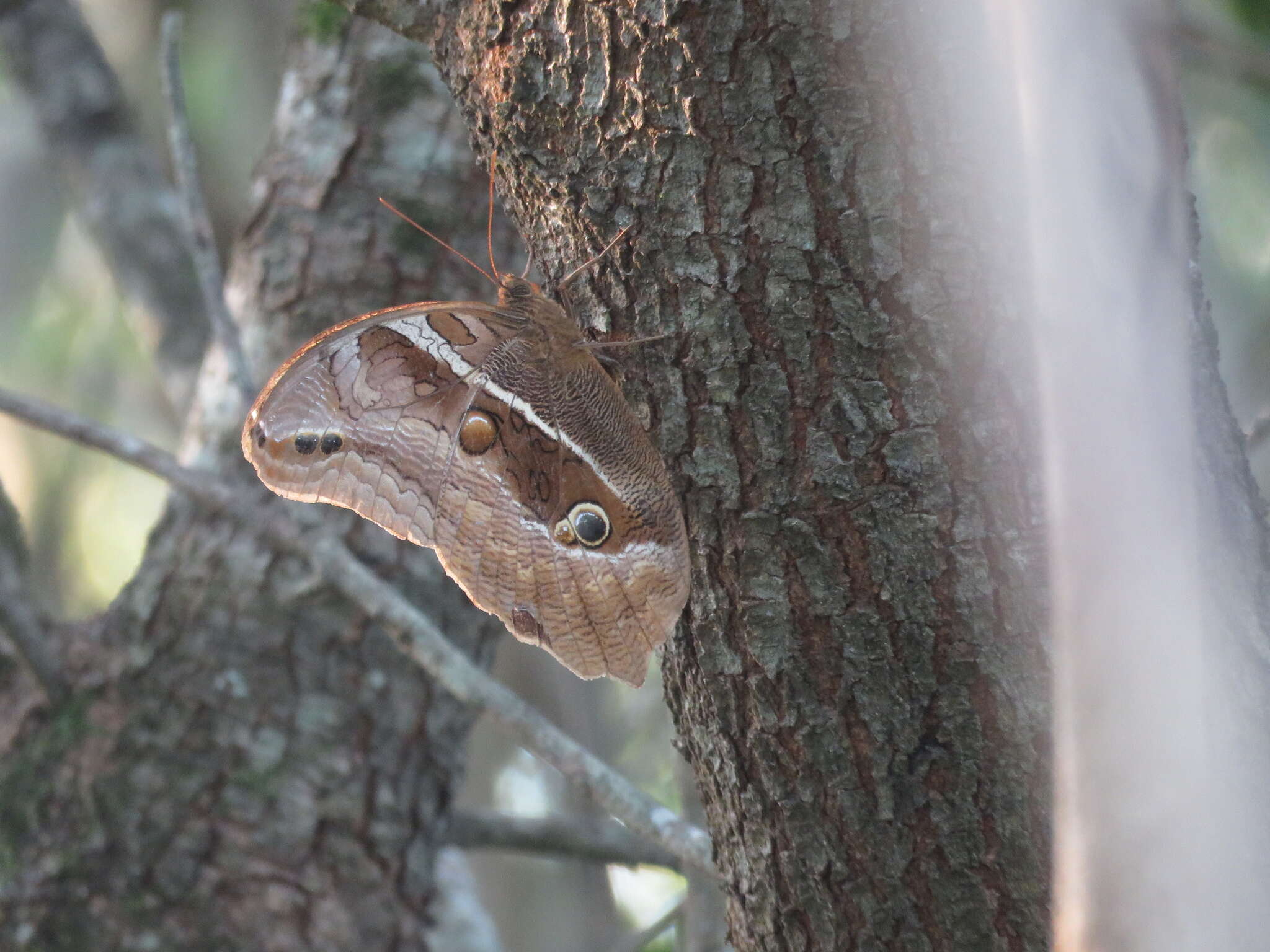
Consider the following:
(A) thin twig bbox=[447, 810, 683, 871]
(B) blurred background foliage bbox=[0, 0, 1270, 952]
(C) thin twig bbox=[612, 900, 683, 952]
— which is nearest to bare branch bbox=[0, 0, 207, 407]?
(B) blurred background foliage bbox=[0, 0, 1270, 952]

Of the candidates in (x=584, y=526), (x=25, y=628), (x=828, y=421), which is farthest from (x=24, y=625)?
(x=828, y=421)

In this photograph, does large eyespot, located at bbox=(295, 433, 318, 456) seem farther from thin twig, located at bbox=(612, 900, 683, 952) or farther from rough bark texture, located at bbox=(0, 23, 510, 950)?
thin twig, located at bbox=(612, 900, 683, 952)

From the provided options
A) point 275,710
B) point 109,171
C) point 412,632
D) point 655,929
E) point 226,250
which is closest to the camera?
point 412,632

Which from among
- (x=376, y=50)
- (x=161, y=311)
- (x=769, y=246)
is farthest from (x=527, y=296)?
(x=161, y=311)

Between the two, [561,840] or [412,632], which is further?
[561,840]

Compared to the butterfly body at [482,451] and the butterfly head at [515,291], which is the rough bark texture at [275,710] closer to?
the butterfly body at [482,451]

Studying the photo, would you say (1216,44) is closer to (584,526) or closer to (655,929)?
(584,526)

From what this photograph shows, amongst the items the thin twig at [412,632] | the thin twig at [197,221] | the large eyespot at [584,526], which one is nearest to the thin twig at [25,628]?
the thin twig at [412,632]

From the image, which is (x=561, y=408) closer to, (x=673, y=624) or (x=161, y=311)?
(x=673, y=624)
